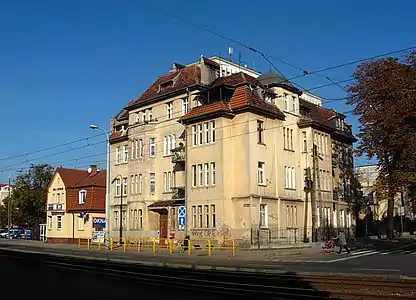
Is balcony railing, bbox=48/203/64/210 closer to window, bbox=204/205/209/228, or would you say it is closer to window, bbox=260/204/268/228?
window, bbox=204/205/209/228

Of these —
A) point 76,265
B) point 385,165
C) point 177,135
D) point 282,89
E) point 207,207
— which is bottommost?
point 76,265

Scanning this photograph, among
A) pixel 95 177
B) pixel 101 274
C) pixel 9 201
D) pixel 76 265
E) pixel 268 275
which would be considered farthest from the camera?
pixel 9 201

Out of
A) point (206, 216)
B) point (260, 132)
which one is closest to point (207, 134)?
point (260, 132)

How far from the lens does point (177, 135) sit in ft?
159

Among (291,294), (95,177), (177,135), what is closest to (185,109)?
(177,135)

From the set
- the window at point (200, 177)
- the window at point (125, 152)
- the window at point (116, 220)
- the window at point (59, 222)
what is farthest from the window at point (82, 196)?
the window at point (200, 177)

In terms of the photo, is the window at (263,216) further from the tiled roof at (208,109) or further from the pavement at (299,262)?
the tiled roof at (208,109)

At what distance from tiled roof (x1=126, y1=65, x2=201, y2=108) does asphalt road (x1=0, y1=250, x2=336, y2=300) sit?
2718cm

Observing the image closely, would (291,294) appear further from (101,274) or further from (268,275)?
(101,274)

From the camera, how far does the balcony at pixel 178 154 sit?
4628 cm

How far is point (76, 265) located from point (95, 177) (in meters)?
41.7

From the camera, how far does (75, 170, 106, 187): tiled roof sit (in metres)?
63.7

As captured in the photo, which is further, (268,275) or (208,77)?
(208,77)

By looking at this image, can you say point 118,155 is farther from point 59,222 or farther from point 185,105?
point 59,222
